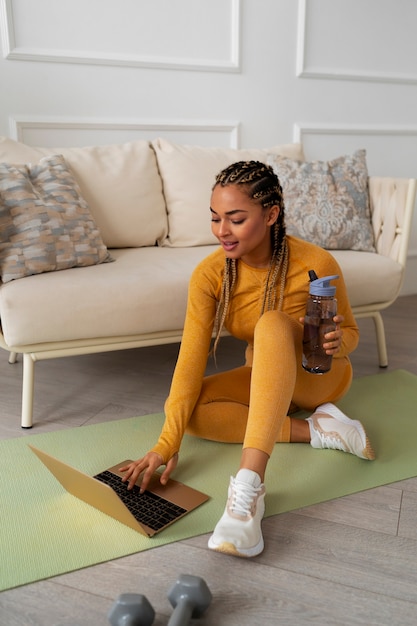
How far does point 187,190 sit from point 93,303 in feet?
2.74

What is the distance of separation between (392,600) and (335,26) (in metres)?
2.77

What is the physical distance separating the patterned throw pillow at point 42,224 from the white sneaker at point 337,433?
92 centimetres

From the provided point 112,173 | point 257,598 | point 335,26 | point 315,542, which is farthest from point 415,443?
point 335,26

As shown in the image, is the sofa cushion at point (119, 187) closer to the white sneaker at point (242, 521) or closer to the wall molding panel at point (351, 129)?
the wall molding panel at point (351, 129)

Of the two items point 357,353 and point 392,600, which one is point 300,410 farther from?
point 392,600

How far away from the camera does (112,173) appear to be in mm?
2361

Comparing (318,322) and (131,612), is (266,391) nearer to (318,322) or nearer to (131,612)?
(318,322)

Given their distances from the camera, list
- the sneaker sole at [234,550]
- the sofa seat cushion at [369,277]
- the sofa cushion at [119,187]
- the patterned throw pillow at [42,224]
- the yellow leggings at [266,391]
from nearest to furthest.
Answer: the sneaker sole at [234,550] < the yellow leggings at [266,391] < the patterned throw pillow at [42,224] < the sofa seat cushion at [369,277] < the sofa cushion at [119,187]

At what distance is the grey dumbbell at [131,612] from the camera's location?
1001mm

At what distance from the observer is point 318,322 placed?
4.64ft

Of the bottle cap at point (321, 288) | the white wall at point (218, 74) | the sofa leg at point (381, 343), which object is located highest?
the white wall at point (218, 74)

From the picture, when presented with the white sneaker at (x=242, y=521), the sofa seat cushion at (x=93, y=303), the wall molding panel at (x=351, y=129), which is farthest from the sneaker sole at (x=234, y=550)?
the wall molding panel at (x=351, y=129)

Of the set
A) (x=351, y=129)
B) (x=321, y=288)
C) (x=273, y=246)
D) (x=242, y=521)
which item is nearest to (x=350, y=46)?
(x=351, y=129)

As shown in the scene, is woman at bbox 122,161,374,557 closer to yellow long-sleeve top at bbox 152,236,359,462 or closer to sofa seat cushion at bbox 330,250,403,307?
yellow long-sleeve top at bbox 152,236,359,462
